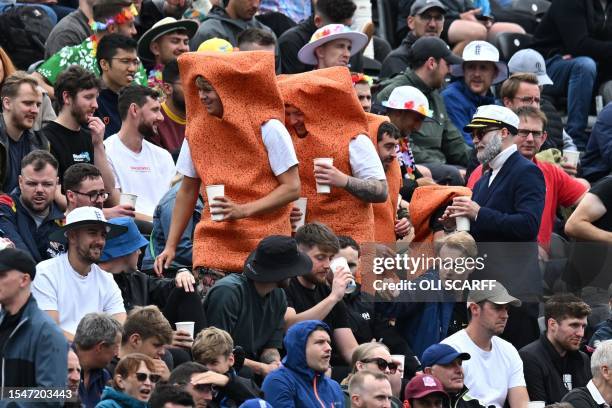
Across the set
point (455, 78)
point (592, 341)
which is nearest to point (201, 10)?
point (455, 78)

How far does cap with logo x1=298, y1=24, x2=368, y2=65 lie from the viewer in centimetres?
1469

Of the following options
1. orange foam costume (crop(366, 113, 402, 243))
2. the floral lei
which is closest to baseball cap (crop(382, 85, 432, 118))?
orange foam costume (crop(366, 113, 402, 243))

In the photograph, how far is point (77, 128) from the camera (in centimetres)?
1310

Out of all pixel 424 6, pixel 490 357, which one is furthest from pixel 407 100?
pixel 424 6

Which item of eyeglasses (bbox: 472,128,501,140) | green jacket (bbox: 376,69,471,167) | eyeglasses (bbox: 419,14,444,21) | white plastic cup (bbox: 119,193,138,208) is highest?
eyeglasses (bbox: 472,128,501,140)

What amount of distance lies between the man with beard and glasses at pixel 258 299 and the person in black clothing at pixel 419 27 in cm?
589

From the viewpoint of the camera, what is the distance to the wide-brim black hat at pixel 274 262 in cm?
1141

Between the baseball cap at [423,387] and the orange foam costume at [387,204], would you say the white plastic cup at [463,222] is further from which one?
the baseball cap at [423,387]

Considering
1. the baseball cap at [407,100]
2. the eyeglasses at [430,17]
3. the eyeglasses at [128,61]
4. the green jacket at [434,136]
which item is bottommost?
the green jacket at [434,136]

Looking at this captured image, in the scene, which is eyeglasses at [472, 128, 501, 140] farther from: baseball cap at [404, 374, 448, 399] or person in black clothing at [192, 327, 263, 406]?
person in black clothing at [192, 327, 263, 406]

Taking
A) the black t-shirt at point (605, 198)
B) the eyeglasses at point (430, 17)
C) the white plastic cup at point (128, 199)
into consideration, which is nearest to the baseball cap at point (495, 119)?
the black t-shirt at point (605, 198)

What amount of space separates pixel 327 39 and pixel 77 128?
8.39ft

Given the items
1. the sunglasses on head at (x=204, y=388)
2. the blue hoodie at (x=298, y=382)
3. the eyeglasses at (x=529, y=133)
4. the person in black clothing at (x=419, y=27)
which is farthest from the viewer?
the person in black clothing at (x=419, y=27)

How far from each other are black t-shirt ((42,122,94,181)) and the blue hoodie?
2.77 meters
